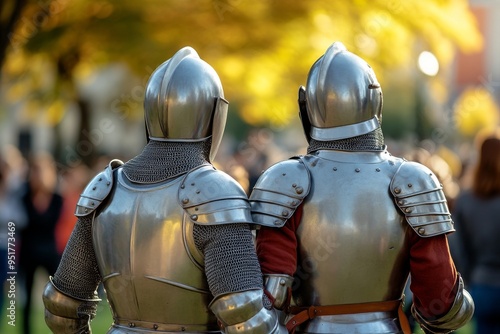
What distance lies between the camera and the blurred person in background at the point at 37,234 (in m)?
9.90

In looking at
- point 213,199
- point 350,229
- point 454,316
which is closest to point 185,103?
point 213,199

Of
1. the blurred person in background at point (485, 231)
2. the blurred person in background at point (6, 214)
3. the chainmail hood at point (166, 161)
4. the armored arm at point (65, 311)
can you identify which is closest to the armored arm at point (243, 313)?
the chainmail hood at point (166, 161)

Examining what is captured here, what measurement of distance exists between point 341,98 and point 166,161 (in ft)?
3.00

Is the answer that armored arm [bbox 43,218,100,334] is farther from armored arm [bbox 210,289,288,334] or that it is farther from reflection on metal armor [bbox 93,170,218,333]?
Result: armored arm [bbox 210,289,288,334]

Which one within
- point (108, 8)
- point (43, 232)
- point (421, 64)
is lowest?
point (43, 232)

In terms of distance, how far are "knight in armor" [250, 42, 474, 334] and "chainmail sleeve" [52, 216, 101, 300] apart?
2.80ft

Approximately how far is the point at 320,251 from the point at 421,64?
31.1 ft

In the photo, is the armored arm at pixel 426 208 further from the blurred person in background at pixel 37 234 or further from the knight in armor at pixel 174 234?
the blurred person in background at pixel 37 234

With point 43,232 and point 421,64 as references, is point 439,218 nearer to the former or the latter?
point 43,232

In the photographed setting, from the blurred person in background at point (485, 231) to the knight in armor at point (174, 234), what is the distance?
3170 millimetres

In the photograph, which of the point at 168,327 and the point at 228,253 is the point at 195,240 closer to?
the point at 228,253

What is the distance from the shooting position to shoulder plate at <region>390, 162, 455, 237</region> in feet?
16.0

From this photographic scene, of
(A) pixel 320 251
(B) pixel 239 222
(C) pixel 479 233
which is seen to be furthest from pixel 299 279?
(C) pixel 479 233

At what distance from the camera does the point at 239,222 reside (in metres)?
4.61
